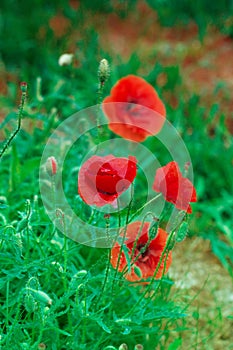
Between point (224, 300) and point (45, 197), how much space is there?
0.68 metres

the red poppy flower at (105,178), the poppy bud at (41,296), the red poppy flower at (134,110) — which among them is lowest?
the poppy bud at (41,296)

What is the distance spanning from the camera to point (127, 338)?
1.77 meters

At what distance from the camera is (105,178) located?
1.40 metres

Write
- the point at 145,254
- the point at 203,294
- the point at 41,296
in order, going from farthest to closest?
the point at 203,294, the point at 145,254, the point at 41,296

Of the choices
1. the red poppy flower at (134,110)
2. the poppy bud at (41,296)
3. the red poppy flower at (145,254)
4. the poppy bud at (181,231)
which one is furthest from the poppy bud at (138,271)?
the red poppy flower at (134,110)

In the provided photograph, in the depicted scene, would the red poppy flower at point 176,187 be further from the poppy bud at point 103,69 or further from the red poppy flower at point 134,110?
the red poppy flower at point 134,110

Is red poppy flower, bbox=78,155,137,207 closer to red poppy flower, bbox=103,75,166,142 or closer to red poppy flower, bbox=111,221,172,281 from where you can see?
red poppy flower, bbox=111,221,172,281

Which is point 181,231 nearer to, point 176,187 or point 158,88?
point 176,187

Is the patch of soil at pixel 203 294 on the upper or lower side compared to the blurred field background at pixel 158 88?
lower

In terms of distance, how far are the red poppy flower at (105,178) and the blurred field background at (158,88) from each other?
32 centimetres

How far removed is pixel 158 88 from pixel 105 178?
1619 mm

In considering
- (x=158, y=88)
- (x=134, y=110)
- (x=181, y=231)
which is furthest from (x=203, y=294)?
(x=158, y=88)

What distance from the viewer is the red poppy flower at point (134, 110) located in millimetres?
2129

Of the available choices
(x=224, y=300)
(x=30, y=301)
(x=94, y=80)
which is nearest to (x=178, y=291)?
(x=224, y=300)
